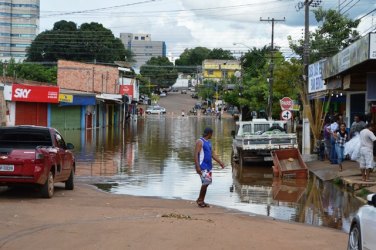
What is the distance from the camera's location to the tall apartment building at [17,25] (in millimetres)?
151925

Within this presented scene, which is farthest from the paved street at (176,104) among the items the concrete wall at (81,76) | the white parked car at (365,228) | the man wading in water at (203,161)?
the white parked car at (365,228)

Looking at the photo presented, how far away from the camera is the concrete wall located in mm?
63750

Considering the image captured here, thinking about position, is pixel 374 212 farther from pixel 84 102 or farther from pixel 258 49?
pixel 258 49

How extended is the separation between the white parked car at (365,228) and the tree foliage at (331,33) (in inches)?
1758

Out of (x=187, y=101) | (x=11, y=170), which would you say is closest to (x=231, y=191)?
(x=11, y=170)

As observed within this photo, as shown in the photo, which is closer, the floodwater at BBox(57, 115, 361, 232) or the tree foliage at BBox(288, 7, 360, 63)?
the floodwater at BBox(57, 115, 361, 232)

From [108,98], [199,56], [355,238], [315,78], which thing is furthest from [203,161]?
[199,56]

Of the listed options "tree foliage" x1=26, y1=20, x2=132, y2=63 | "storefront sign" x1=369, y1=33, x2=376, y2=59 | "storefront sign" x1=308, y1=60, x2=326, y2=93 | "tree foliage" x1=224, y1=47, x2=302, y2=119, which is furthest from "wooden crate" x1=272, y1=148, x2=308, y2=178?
"tree foliage" x1=26, y1=20, x2=132, y2=63

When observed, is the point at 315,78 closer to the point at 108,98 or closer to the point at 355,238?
the point at 355,238

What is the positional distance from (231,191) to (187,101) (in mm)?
135557

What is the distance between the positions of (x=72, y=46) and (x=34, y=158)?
89.2 metres

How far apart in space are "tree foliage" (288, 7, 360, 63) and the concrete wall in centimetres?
2449

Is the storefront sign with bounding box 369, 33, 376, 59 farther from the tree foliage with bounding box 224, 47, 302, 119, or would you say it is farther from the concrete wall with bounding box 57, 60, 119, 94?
the concrete wall with bounding box 57, 60, 119, 94

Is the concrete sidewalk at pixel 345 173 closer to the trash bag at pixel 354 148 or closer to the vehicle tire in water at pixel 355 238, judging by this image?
the trash bag at pixel 354 148
